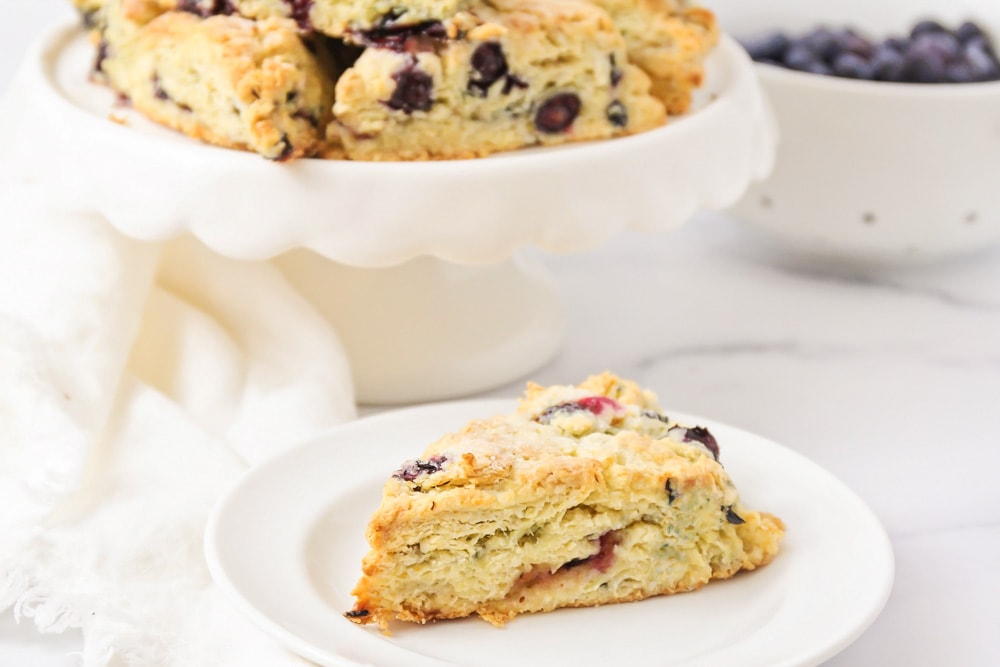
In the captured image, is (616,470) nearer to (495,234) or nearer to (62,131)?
(495,234)

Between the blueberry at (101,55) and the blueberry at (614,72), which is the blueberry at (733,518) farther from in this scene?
the blueberry at (101,55)

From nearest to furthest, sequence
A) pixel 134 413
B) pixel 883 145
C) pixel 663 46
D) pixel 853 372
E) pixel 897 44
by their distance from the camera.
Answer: pixel 134 413, pixel 663 46, pixel 853 372, pixel 883 145, pixel 897 44

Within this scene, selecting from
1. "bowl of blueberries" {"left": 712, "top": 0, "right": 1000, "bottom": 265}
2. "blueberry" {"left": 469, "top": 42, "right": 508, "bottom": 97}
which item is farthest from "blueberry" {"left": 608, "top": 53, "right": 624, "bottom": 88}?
"bowl of blueberries" {"left": 712, "top": 0, "right": 1000, "bottom": 265}

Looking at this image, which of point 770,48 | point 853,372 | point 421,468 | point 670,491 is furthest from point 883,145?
point 421,468

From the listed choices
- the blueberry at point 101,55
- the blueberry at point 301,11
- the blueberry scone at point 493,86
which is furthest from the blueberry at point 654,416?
the blueberry at point 101,55

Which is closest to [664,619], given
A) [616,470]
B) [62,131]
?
[616,470]

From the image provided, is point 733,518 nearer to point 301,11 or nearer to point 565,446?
point 565,446

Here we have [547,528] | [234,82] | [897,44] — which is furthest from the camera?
[897,44]
